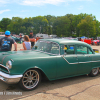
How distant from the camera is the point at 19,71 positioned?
3660 mm

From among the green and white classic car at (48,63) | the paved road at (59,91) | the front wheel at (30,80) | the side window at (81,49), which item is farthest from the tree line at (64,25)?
the front wheel at (30,80)

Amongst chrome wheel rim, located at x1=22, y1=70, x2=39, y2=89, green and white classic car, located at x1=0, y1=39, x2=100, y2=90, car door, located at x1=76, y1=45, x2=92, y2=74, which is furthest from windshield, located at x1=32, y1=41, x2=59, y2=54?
chrome wheel rim, located at x1=22, y1=70, x2=39, y2=89

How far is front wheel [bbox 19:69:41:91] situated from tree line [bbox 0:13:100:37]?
54.4m

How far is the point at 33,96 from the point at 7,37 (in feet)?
9.44

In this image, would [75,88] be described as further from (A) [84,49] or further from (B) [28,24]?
(B) [28,24]

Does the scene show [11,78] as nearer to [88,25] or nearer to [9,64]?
[9,64]

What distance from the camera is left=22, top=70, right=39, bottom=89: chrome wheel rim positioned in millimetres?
3922

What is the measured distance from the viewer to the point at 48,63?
416 centimetres

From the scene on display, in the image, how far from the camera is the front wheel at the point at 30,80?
3.86 metres

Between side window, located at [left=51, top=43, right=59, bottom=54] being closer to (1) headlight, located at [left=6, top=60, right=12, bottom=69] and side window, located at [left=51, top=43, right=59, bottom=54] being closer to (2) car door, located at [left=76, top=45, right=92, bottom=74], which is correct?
(2) car door, located at [left=76, top=45, right=92, bottom=74]

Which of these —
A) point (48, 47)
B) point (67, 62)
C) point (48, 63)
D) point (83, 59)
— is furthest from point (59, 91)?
point (83, 59)

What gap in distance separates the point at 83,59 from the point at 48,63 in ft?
5.11

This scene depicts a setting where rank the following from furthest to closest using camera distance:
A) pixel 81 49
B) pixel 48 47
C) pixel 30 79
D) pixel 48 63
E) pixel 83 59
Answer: pixel 81 49 → pixel 83 59 → pixel 48 47 → pixel 48 63 → pixel 30 79

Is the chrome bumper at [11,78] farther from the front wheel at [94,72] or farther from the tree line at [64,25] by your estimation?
the tree line at [64,25]
